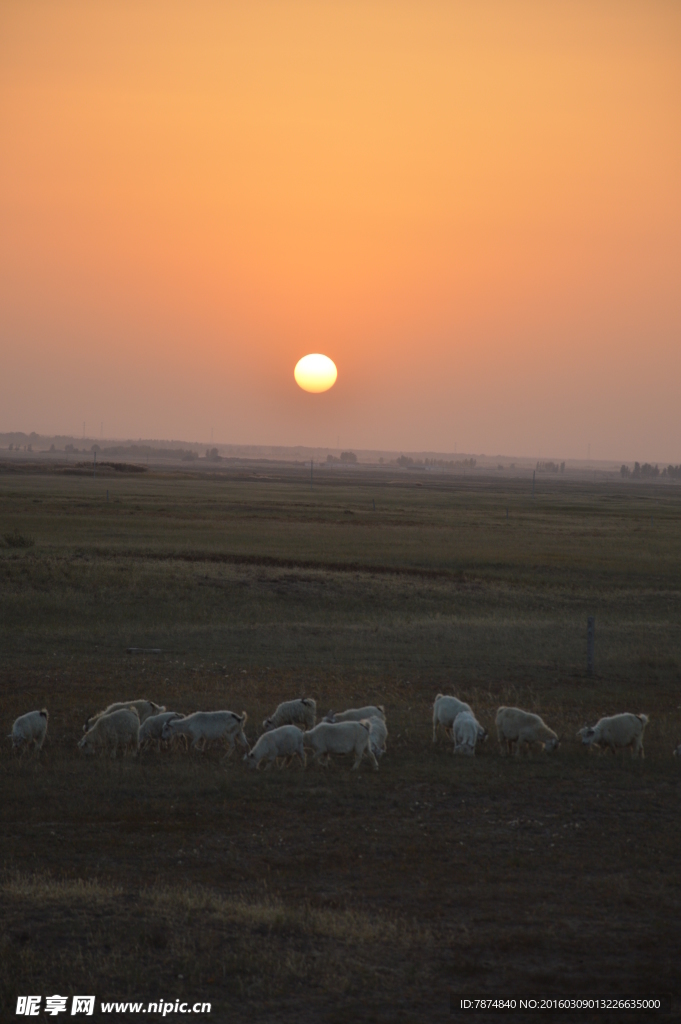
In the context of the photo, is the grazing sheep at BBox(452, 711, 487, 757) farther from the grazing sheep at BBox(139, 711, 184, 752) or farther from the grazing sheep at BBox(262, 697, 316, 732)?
the grazing sheep at BBox(139, 711, 184, 752)

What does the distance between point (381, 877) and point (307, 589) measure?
2475 cm

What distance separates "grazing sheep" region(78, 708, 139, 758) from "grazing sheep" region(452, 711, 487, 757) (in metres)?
5.42

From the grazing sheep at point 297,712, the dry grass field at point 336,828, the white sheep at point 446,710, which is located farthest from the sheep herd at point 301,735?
the grazing sheep at point 297,712

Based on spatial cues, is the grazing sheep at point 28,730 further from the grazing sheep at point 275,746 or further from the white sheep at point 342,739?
the white sheep at point 342,739

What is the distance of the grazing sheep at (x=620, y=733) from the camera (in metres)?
14.8

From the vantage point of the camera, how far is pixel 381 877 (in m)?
9.90

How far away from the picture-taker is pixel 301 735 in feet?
46.1

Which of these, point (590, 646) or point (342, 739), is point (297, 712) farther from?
point (590, 646)

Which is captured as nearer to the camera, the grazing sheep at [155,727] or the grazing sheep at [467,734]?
the grazing sheep at [467,734]

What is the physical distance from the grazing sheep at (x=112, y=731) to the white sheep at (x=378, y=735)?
398 centimetres

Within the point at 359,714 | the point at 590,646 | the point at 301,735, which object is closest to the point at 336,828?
the point at 301,735

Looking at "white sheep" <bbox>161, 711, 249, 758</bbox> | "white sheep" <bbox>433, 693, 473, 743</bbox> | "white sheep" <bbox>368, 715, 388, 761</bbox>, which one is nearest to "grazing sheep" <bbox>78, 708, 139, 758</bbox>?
"white sheep" <bbox>161, 711, 249, 758</bbox>

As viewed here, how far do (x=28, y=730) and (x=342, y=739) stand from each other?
5.26 meters

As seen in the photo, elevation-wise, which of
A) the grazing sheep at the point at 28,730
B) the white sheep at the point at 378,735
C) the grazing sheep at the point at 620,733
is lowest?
the grazing sheep at the point at 28,730
